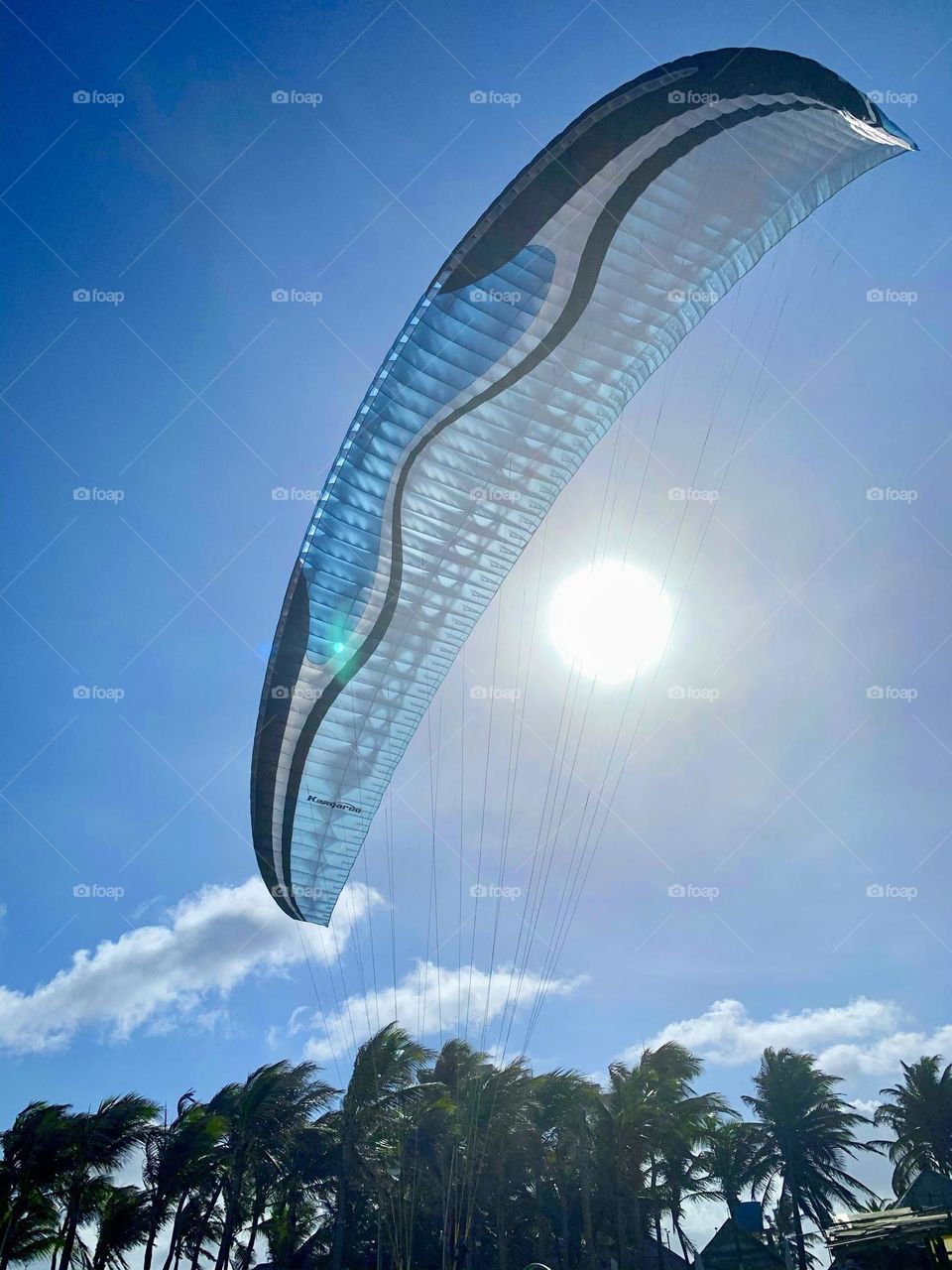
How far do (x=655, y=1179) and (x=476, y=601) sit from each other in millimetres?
21255

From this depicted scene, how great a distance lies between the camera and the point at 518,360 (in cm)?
1315

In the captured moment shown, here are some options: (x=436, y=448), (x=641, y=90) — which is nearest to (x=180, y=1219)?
(x=436, y=448)

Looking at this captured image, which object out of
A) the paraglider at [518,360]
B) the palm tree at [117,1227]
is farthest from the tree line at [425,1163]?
the paraglider at [518,360]

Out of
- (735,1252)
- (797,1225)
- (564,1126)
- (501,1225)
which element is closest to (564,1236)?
(501,1225)

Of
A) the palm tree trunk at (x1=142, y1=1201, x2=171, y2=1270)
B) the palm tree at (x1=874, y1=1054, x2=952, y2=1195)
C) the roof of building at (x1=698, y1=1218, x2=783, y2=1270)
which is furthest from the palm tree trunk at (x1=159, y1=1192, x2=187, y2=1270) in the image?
the palm tree at (x1=874, y1=1054, x2=952, y2=1195)

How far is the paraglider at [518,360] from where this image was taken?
12102 mm

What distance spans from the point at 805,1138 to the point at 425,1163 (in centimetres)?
1424

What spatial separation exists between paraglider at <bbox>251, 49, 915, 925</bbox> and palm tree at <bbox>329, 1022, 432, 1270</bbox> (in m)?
10.2

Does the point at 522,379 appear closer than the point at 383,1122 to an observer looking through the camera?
Yes

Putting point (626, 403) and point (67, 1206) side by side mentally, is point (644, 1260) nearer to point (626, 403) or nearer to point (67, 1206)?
point (67, 1206)

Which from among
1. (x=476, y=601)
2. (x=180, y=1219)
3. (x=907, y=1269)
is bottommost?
(x=907, y=1269)

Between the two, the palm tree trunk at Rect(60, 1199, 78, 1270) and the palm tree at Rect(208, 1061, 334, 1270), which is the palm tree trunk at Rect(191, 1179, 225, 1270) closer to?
the palm tree at Rect(208, 1061, 334, 1270)

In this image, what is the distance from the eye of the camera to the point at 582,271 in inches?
498

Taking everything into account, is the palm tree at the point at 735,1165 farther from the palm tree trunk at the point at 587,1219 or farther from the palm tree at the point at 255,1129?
the palm tree at the point at 255,1129
